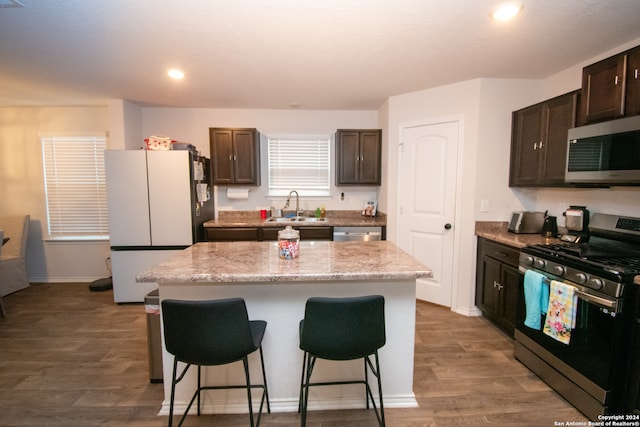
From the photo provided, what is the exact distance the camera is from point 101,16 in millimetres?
1805

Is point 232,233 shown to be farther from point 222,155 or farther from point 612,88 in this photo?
point 612,88

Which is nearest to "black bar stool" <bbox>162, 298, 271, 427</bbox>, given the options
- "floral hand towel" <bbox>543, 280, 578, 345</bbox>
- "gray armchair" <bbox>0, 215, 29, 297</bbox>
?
"floral hand towel" <bbox>543, 280, 578, 345</bbox>

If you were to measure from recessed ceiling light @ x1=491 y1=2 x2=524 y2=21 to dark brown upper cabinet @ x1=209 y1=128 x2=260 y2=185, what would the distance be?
2887mm

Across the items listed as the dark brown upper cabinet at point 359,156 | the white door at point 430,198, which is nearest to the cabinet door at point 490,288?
the white door at point 430,198

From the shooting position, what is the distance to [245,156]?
3.83 metres

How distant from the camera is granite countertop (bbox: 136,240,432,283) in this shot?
1.46 meters

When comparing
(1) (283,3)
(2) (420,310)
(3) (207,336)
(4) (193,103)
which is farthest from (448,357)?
(4) (193,103)

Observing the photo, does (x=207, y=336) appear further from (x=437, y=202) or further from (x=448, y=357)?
(x=437, y=202)

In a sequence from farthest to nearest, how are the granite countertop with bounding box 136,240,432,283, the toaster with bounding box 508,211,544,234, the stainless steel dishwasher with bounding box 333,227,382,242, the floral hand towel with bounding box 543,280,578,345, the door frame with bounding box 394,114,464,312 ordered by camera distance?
the stainless steel dishwasher with bounding box 333,227,382,242
the door frame with bounding box 394,114,464,312
the toaster with bounding box 508,211,544,234
the floral hand towel with bounding box 543,280,578,345
the granite countertop with bounding box 136,240,432,283

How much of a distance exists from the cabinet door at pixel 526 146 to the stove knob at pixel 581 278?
1.24 m

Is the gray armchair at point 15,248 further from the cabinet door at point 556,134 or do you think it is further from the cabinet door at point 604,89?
the cabinet door at point 604,89

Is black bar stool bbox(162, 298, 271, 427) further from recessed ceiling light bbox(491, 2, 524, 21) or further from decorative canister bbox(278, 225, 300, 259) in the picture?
recessed ceiling light bbox(491, 2, 524, 21)

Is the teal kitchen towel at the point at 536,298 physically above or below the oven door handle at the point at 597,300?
below

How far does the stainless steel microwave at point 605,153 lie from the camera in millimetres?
1765
